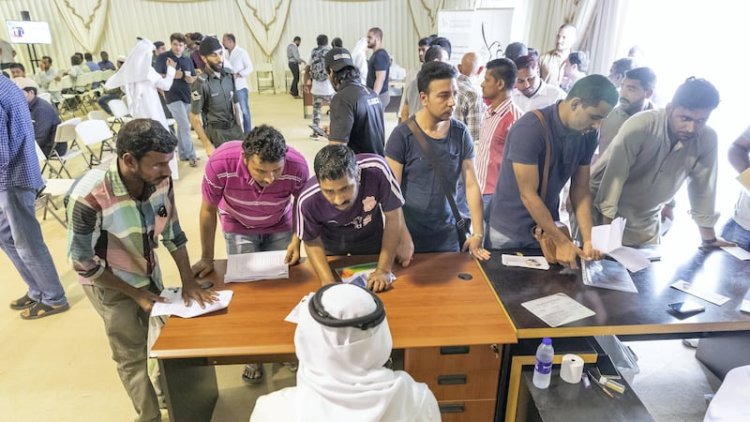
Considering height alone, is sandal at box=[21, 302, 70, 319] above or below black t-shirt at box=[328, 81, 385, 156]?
below

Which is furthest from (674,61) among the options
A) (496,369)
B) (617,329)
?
(496,369)

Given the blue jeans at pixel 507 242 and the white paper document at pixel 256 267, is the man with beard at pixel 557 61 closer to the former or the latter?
the blue jeans at pixel 507 242

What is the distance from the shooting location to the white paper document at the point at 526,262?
1965mm

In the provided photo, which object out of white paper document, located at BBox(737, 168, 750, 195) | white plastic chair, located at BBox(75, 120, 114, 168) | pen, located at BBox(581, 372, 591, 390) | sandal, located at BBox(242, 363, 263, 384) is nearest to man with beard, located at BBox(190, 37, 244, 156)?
white plastic chair, located at BBox(75, 120, 114, 168)

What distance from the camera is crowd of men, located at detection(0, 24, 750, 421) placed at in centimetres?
160

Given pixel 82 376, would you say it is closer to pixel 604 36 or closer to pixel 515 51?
pixel 515 51

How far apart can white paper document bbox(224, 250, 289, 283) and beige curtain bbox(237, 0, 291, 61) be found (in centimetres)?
1054

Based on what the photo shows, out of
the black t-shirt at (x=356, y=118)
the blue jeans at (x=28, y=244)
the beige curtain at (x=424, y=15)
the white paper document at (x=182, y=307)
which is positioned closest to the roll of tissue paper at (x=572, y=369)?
the white paper document at (x=182, y=307)

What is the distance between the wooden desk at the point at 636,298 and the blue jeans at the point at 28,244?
253 cm

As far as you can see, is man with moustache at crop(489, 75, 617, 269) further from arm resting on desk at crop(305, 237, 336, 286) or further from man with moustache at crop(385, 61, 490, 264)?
arm resting on desk at crop(305, 237, 336, 286)

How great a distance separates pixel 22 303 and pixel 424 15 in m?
10.5

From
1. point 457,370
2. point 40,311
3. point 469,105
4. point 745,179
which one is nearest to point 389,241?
point 457,370

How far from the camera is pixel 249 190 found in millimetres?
1985

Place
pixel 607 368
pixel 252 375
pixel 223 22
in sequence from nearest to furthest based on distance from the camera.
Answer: pixel 607 368
pixel 252 375
pixel 223 22
